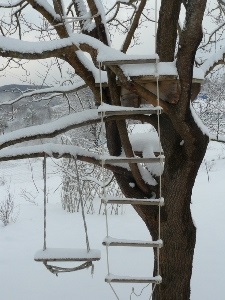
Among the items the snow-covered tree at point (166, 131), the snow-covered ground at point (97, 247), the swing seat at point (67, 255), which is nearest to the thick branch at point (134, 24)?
the snow-covered tree at point (166, 131)

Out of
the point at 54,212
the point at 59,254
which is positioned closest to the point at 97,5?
the point at 59,254

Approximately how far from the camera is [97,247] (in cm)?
700

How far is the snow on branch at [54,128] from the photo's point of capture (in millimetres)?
3432

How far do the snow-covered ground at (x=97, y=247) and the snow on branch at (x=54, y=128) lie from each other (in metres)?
2.56

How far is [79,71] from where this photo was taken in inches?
130

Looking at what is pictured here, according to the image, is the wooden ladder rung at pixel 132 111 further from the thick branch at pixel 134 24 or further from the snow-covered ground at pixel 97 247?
the snow-covered ground at pixel 97 247

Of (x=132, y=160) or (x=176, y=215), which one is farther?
(x=176, y=215)

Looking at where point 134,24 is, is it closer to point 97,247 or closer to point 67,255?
point 67,255

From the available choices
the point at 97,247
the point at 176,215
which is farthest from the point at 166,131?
the point at 97,247

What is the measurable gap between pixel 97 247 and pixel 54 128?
13.2ft

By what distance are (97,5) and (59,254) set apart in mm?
2084

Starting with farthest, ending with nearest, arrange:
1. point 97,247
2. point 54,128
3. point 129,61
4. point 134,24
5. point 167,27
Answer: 1. point 97,247
2. point 134,24
3. point 54,128
4. point 167,27
5. point 129,61

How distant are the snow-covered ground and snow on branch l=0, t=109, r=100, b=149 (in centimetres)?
256

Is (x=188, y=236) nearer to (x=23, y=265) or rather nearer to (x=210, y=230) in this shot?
(x=23, y=265)
